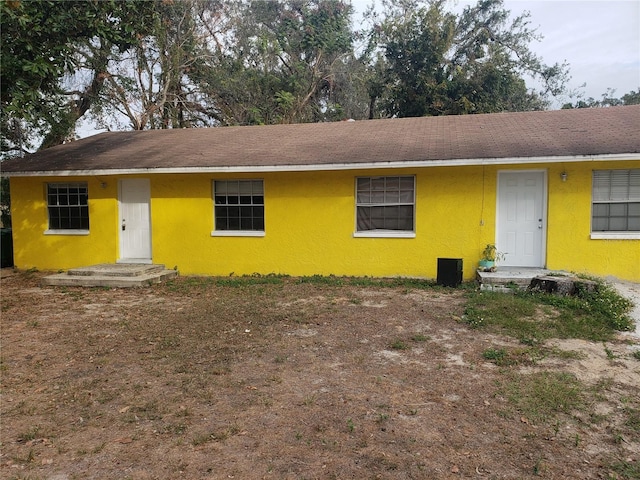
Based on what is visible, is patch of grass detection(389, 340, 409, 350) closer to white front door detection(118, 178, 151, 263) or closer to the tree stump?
the tree stump

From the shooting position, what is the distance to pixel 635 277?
8.95 metres

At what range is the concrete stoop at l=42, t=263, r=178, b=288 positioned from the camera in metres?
9.90

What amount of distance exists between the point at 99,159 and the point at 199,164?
10.4 feet

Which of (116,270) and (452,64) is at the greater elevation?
(452,64)

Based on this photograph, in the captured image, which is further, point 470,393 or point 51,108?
point 51,108

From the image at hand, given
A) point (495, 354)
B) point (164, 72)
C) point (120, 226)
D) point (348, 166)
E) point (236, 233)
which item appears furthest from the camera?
point (164, 72)

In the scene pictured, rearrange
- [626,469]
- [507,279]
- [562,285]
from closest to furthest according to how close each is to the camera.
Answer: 1. [626,469]
2. [562,285]
3. [507,279]

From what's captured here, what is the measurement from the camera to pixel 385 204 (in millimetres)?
10188

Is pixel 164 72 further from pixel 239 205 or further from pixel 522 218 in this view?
pixel 522 218

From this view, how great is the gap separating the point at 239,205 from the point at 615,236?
8.10 m

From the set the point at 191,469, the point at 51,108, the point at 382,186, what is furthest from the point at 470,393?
the point at 51,108

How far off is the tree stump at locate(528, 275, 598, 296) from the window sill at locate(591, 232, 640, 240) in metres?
1.49

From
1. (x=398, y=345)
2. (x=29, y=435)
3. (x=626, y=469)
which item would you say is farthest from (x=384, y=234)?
(x=29, y=435)

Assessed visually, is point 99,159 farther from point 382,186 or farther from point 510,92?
point 510,92
